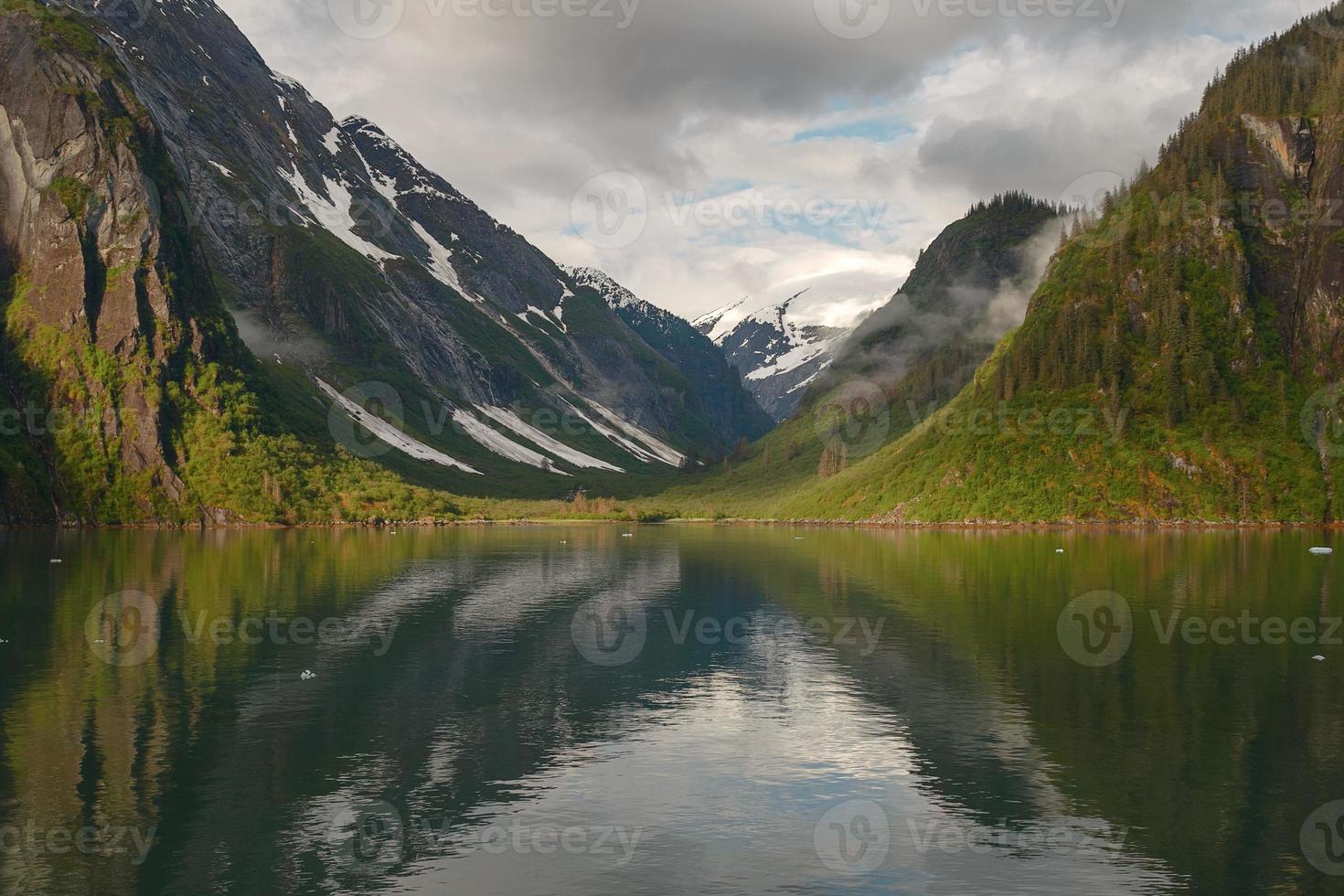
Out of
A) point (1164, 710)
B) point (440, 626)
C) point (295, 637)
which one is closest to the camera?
point (1164, 710)

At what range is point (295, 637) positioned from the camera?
88062mm

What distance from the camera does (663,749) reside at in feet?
184

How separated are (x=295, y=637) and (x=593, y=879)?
55851 millimetres

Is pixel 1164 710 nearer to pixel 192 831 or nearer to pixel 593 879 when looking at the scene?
pixel 593 879

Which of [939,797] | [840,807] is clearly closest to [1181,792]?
[939,797]

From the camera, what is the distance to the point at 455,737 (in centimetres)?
5762

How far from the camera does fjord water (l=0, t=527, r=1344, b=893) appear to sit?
133 feet

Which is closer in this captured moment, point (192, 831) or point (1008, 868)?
point (1008, 868)

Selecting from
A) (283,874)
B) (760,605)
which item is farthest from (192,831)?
(760,605)

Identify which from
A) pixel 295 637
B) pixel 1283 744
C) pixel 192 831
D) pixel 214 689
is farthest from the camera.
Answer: pixel 295 637

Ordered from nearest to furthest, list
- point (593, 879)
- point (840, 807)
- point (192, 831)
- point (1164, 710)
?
point (593, 879) → point (192, 831) → point (840, 807) → point (1164, 710)

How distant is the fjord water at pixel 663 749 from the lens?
4047cm

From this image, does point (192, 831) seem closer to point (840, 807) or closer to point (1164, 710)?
point (840, 807)

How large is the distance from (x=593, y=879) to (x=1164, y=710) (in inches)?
1515
